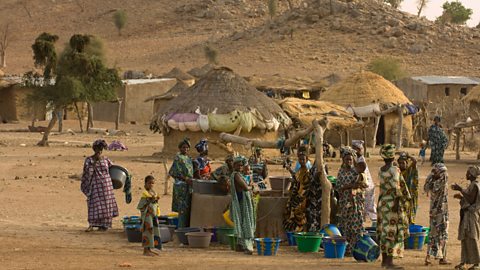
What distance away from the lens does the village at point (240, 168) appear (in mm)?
10992

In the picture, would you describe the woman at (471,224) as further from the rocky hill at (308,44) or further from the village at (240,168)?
the rocky hill at (308,44)

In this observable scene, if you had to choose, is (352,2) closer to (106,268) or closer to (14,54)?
(14,54)

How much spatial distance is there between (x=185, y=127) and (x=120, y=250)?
1378cm

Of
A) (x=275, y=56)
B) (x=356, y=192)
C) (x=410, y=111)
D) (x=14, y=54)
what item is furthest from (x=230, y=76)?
(x=14, y=54)

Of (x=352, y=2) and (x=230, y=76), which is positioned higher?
(x=352, y=2)

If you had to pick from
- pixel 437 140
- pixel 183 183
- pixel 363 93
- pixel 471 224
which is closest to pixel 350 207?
pixel 471 224

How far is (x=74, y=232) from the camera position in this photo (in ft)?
42.7

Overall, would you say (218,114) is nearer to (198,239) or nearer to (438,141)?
(438,141)

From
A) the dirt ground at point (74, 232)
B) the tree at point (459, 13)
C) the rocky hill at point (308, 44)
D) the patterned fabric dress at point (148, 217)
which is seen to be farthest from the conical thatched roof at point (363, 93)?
the tree at point (459, 13)

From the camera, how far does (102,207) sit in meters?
13.0

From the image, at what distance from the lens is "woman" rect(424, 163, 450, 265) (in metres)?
10.7

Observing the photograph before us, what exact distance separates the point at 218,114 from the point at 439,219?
14651 millimetres

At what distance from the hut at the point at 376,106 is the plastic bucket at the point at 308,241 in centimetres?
2110

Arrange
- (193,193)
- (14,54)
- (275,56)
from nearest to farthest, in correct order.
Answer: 1. (193,193)
2. (275,56)
3. (14,54)
